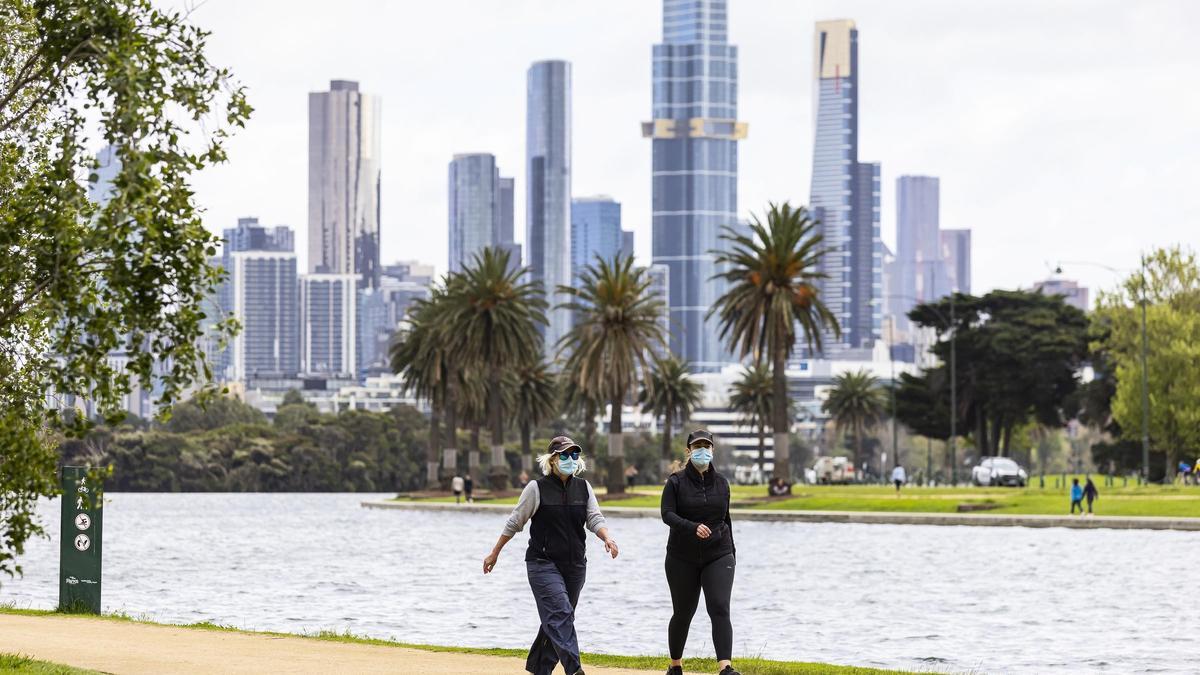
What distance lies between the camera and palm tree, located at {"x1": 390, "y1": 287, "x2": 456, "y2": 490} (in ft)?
360

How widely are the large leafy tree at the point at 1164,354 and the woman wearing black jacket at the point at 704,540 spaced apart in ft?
232

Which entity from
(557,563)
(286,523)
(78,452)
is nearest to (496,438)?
(286,523)

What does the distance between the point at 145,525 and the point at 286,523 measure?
6.08m

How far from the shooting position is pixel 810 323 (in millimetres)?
87000

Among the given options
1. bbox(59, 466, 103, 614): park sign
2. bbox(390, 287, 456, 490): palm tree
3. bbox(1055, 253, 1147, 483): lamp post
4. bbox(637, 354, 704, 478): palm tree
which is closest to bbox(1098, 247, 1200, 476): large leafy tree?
bbox(1055, 253, 1147, 483): lamp post

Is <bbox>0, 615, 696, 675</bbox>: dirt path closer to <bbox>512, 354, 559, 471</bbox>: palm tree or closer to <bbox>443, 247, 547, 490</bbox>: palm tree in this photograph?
<bbox>443, 247, 547, 490</bbox>: palm tree

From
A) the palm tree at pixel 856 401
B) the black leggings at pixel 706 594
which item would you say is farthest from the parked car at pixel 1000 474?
the black leggings at pixel 706 594

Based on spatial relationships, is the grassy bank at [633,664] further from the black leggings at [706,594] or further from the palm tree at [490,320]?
the palm tree at [490,320]

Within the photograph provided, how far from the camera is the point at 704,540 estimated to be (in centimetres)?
1633

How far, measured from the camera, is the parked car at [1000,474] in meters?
98.4

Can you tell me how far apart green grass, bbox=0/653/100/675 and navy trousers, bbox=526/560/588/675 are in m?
3.77

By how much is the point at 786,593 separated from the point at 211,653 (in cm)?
1886

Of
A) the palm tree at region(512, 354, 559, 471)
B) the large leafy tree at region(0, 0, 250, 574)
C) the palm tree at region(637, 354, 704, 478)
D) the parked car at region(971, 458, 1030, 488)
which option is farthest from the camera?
the palm tree at region(637, 354, 704, 478)

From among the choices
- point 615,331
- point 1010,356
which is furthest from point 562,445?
point 1010,356
